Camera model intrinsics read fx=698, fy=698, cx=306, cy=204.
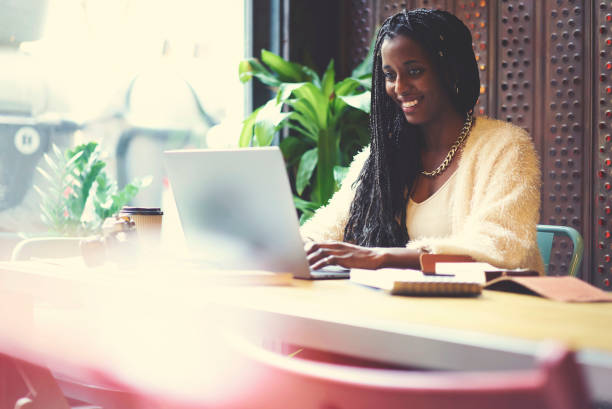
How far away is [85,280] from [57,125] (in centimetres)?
203

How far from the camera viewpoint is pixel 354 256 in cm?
157

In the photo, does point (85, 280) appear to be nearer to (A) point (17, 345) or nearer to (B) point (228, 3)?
(A) point (17, 345)

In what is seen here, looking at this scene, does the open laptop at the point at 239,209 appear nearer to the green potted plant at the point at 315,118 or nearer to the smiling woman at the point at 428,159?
the smiling woman at the point at 428,159

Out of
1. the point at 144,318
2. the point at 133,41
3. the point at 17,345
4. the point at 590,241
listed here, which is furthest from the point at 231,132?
the point at 144,318

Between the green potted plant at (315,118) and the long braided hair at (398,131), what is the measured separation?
905mm

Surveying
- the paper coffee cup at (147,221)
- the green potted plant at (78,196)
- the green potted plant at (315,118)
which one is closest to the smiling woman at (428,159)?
the paper coffee cup at (147,221)

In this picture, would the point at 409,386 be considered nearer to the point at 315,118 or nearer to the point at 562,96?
the point at 562,96

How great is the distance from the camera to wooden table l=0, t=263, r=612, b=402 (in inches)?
28.7

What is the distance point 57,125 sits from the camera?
3.05 m

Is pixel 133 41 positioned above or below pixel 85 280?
above

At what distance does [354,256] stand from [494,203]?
17.4 inches

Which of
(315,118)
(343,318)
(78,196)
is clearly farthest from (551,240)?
(78,196)

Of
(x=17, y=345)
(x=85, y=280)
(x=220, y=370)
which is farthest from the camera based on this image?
(x=17, y=345)

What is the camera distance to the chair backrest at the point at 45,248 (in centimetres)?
180
